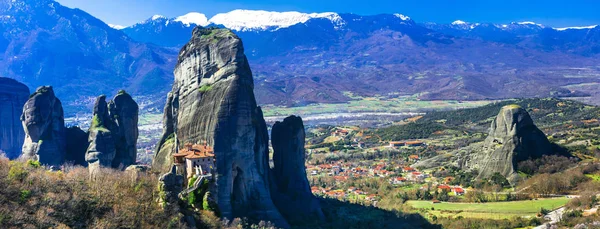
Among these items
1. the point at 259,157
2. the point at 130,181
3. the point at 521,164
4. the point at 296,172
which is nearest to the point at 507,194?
the point at 521,164

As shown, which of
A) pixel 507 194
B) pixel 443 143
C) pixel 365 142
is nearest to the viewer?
pixel 507 194

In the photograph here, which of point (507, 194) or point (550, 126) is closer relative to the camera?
point (507, 194)

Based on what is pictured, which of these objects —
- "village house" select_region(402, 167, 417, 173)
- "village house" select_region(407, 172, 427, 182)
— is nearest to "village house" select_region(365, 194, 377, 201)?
"village house" select_region(407, 172, 427, 182)

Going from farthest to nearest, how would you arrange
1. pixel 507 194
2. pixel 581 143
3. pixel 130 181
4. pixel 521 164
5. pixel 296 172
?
pixel 581 143 → pixel 521 164 → pixel 507 194 → pixel 296 172 → pixel 130 181

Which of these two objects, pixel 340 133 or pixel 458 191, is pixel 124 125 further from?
pixel 340 133

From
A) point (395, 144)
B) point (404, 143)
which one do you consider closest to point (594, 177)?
point (395, 144)

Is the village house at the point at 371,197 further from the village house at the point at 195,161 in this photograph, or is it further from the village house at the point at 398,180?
the village house at the point at 195,161

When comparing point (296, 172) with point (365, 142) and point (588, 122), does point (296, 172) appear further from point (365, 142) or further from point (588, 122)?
point (588, 122)
